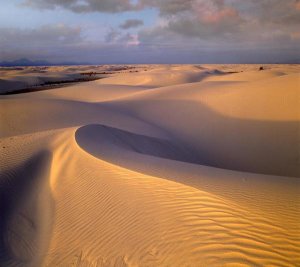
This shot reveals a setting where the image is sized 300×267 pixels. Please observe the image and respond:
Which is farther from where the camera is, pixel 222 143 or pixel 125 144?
pixel 222 143

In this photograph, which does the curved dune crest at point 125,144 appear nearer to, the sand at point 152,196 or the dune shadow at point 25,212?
the sand at point 152,196

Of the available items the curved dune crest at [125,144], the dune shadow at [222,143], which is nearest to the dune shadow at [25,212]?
the curved dune crest at [125,144]

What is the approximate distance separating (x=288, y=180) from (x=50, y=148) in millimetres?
7540

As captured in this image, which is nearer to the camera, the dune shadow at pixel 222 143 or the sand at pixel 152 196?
the sand at pixel 152 196

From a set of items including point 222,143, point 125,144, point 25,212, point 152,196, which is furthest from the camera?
point 222,143

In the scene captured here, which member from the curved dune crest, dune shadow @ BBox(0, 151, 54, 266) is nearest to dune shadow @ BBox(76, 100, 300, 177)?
the curved dune crest

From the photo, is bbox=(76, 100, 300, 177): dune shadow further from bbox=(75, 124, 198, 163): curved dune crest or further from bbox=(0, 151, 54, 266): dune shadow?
bbox=(0, 151, 54, 266): dune shadow

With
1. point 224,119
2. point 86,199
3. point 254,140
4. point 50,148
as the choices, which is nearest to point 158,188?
point 86,199

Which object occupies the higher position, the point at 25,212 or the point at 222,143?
the point at 25,212

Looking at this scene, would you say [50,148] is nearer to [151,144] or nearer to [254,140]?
[151,144]

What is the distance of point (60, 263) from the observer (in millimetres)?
4559

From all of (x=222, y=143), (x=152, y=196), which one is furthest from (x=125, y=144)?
(x=152, y=196)

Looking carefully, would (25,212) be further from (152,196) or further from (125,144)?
(125,144)

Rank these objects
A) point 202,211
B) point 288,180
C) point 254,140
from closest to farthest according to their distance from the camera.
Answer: point 202,211, point 288,180, point 254,140
